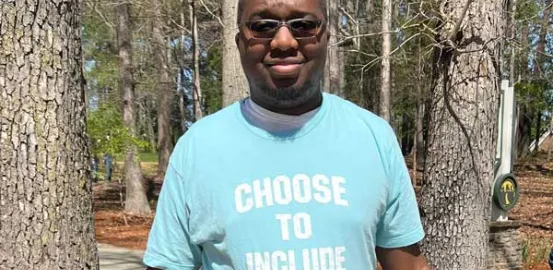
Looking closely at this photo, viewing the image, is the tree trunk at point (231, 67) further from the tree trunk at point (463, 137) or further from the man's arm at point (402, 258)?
the man's arm at point (402, 258)

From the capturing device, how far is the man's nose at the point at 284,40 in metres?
1.43

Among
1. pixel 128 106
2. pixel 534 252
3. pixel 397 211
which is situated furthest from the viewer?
pixel 128 106

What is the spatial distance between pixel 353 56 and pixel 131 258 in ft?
56.2

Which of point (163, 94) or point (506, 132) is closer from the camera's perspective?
point (506, 132)

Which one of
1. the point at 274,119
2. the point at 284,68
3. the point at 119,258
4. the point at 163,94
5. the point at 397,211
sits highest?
the point at 284,68

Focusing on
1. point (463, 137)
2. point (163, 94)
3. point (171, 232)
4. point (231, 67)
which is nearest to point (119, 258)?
point (231, 67)

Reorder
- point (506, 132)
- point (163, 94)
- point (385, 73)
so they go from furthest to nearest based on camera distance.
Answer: point (163, 94)
point (385, 73)
point (506, 132)

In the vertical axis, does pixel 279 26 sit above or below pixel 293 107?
above

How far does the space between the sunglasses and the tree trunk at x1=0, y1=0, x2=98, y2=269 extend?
172 cm

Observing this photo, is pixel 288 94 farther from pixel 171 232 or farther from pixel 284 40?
pixel 171 232

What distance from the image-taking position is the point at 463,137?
4898 millimetres

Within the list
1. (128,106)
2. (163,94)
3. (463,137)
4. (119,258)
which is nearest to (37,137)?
(463,137)

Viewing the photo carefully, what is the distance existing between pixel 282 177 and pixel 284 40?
1.03ft

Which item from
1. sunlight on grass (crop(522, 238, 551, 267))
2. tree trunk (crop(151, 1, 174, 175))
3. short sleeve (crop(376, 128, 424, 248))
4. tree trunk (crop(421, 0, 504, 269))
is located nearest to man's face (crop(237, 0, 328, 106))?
short sleeve (crop(376, 128, 424, 248))
